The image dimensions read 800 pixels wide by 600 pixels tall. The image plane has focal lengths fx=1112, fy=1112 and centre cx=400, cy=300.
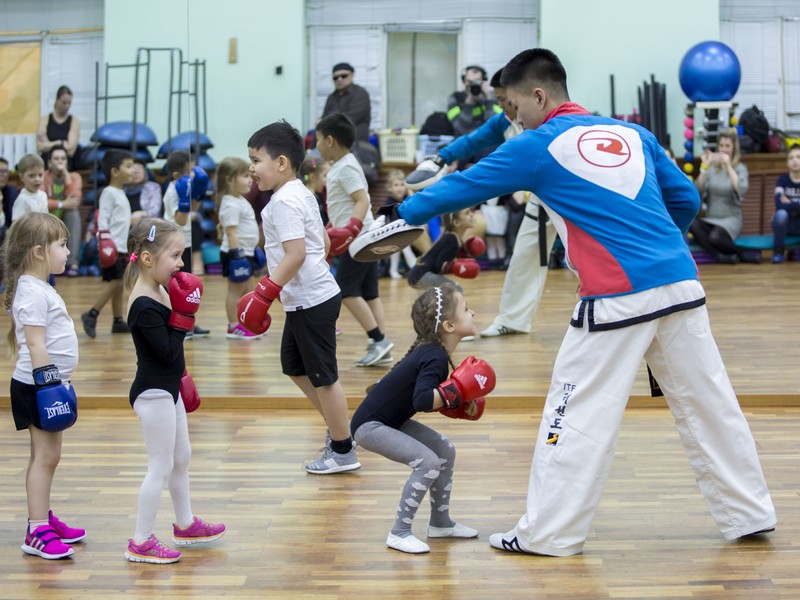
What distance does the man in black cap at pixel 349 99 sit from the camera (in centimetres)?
1182

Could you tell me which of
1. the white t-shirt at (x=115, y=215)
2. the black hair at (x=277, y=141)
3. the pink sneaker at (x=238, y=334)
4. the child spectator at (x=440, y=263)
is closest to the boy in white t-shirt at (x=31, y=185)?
the white t-shirt at (x=115, y=215)

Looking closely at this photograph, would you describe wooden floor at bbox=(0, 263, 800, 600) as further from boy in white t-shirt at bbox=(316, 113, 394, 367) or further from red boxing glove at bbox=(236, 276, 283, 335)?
red boxing glove at bbox=(236, 276, 283, 335)

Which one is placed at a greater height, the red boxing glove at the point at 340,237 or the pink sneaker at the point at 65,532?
the red boxing glove at the point at 340,237

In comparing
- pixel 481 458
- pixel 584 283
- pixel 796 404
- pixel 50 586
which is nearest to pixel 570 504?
pixel 584 283

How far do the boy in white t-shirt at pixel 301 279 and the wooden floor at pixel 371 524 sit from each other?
249mm

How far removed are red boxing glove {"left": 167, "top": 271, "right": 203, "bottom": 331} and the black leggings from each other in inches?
345

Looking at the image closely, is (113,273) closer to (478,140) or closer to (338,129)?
(338,129)

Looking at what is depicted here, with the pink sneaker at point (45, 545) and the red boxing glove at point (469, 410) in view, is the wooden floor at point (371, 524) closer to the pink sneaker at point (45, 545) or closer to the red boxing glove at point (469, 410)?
the pink sneaker at point (45, 545)

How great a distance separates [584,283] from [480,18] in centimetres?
970

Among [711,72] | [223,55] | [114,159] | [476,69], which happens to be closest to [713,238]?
[711,72]

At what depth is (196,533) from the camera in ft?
12.2

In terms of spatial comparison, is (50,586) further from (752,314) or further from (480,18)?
(480,18)

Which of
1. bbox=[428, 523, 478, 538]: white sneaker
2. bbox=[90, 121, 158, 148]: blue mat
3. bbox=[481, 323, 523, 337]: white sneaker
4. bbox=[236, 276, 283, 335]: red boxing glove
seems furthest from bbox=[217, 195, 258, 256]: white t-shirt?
bbox=[428, 523, 478, 538]: white sneaker

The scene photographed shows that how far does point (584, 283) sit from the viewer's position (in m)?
3.54
